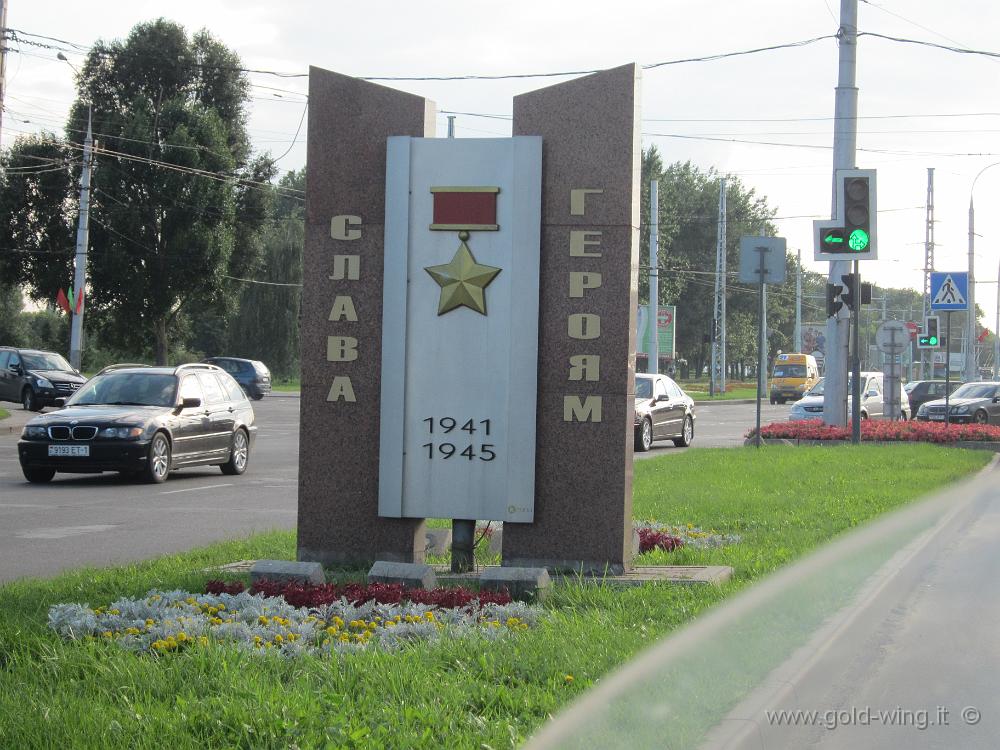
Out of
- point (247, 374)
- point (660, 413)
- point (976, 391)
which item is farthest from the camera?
point (247, 374)

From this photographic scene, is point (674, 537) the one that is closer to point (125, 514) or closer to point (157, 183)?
point (125, 514)

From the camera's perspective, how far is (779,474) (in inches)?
650

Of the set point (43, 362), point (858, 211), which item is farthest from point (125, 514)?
point (43, 362)

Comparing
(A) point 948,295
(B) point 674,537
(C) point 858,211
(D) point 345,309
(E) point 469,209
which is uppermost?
(C) point 858,211

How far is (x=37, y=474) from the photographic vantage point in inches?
647

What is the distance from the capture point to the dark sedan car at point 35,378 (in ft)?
113

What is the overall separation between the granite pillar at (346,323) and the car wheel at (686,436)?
726 inches

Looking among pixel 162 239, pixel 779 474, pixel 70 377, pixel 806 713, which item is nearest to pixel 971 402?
pixel 779 474

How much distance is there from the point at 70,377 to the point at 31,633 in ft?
100

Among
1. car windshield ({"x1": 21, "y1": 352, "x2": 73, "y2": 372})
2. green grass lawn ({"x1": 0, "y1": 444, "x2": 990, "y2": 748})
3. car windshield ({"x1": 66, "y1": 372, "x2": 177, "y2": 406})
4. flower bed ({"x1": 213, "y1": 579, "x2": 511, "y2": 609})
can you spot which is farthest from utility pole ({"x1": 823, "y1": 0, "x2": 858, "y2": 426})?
car windshield ({"x1": 21, "y1": 352, "x2": 73, "y2": 372})

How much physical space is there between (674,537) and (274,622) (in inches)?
187

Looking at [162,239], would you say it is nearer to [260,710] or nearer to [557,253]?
[557,253]

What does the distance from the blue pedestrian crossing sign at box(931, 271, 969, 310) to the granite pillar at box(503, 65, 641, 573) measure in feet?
68.2

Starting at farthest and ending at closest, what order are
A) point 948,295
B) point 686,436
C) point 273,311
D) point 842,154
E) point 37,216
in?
point 273,311, point 37,216, point 948,295, point 686,436, point 842,154
